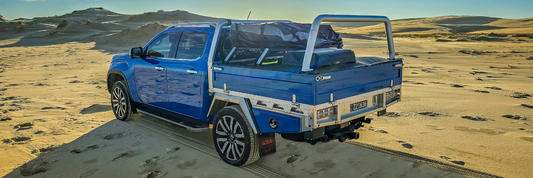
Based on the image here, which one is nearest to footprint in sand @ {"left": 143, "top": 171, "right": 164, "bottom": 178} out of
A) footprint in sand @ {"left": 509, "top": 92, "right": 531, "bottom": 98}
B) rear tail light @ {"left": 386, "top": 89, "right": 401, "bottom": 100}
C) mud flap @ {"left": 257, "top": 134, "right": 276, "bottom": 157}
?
mud flap @ {"left": 257, "top": 134, "right": 276, "bottom": 157}

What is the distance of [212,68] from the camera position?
4.99 metres

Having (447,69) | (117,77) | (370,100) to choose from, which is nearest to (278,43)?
(370,100)

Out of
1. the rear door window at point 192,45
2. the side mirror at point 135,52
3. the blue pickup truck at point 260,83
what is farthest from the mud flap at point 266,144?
the side mirror at point 135,52

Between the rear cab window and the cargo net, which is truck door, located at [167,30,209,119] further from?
the cargo net

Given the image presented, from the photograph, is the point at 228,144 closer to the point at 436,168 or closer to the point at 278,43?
the point at 278,43

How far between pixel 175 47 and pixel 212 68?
46.0 inches

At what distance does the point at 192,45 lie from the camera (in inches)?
222

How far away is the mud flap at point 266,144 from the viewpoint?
4.66m

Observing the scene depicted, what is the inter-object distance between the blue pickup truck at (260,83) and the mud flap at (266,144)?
0.04ft

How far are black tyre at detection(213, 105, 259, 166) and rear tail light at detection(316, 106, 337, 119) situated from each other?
35.4 inches

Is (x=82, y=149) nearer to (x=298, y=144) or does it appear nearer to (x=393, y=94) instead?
(x=298, y=144)

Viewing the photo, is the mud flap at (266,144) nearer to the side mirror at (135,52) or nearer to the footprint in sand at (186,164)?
the footprint in sand at (186,164)

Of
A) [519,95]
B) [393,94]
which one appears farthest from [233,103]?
[519,95]

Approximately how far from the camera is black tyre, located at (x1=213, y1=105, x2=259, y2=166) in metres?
4.61
